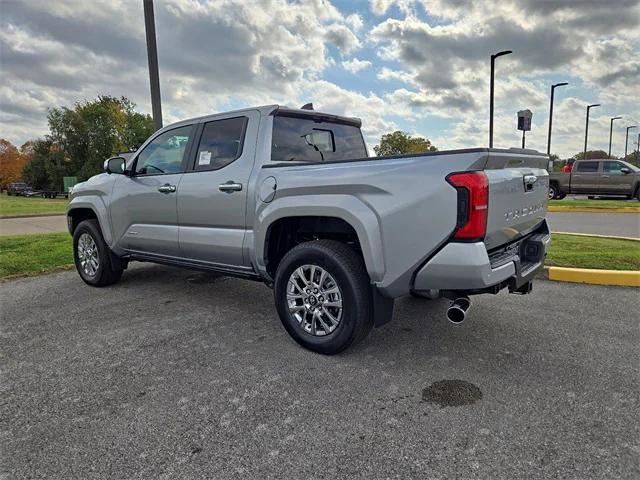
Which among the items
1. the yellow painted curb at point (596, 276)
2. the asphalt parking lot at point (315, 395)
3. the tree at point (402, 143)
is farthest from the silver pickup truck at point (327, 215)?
the tree at point (402, 143)

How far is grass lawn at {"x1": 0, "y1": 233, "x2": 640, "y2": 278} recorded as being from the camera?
5.75m

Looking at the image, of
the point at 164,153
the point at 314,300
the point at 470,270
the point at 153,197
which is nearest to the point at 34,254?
the point at 153,197

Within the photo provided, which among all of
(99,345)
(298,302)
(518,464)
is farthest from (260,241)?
(518,464)

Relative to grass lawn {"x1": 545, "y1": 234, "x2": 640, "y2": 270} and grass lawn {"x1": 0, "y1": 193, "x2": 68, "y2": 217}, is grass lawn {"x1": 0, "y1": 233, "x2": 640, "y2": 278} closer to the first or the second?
grass lawn {"x1": 545, "y1": 234, "x2": 640, "y2": 270}

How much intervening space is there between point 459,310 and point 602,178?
762 inches

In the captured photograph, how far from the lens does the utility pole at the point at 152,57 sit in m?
7.11

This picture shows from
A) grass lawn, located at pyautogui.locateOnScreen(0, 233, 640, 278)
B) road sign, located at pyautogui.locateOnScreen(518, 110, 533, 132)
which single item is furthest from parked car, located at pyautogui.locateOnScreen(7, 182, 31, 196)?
road sign, located at pyautogui.locateOnScreen(518, 110, 533, 132)

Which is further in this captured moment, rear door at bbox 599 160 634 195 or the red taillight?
rear door at bbox 599 160 634 195

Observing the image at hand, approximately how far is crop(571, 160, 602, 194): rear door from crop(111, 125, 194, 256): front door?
19.0 metres

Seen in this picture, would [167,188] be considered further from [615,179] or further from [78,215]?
[615,179]

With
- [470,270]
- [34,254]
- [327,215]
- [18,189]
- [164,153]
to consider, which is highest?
[164,153]

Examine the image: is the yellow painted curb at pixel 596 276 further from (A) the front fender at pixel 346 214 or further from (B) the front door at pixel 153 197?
(B) the front door at pixel 153 197

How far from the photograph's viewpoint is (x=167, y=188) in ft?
14.4

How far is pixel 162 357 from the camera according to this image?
3334 millimetres
